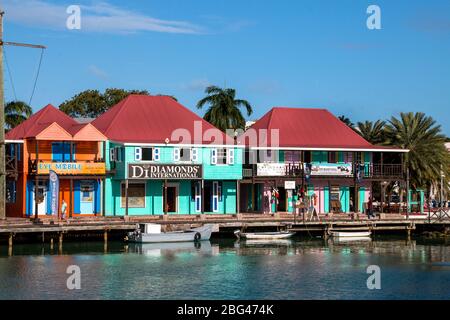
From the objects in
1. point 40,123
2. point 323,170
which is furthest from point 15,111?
point 323,170

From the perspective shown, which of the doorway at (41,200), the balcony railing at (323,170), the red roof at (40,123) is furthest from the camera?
the balcony railing at (323,170)

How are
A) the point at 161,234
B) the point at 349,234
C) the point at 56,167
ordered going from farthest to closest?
the point at 349,234 → the point at 56,167 → the point at 161,234

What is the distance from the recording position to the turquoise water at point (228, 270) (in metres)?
37.5

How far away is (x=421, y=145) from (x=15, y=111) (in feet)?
114

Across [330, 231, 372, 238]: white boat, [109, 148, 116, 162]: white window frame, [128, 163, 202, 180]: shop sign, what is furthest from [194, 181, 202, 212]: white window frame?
[330, 231, 372, 238]: white boat

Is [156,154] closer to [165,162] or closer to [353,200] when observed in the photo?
[165,162]

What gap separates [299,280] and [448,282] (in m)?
6.90

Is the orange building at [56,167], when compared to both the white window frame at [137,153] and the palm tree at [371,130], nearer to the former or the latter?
the white window frame at [137,153]

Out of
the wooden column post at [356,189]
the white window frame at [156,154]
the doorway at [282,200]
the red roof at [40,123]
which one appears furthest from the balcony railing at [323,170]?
the red roof at [40,123]

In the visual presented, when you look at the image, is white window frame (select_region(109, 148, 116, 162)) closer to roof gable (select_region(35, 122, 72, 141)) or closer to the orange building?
the orange building

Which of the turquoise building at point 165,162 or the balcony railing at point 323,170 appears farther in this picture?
the balcony railing at point 323,170

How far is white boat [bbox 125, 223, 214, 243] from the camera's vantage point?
55.0m

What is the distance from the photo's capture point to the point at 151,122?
66.6m

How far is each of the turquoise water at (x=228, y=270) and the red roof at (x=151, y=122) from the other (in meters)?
11.0
